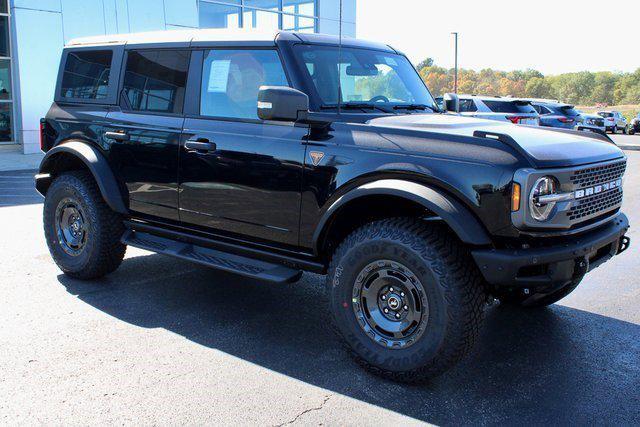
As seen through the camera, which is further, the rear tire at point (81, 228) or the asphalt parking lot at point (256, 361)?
the rear tire at point (81, 228)

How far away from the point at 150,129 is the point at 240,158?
3.25 ft

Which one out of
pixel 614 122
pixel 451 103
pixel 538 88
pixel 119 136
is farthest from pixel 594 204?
pixel 538 88

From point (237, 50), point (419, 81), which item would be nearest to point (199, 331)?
point (237, 50)

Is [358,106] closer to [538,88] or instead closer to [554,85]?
[538,88]

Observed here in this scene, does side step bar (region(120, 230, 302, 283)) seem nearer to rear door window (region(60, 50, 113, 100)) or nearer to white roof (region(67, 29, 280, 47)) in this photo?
rear door window (region(60, 50, 113, 100))

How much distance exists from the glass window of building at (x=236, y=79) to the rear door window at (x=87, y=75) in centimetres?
121

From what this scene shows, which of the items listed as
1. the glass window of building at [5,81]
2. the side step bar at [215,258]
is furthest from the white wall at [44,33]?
the side step bar at [215,258]

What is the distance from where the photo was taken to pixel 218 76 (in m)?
4.55

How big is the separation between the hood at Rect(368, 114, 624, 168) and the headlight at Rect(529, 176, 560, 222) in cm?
9

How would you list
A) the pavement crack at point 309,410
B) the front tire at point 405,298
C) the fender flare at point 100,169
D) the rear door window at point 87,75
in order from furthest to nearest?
1. the rear door window at point 87,75
2. the fender flare at point 100,169
3. the front tire at point 405,298
4. the pavement crack at point 309,410

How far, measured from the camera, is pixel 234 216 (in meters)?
4.32

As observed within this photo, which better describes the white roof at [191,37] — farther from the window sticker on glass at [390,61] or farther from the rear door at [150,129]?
the window sticker on glass at [390,61]

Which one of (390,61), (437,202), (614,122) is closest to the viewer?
(437,202)

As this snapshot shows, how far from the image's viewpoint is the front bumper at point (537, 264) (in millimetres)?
3232
